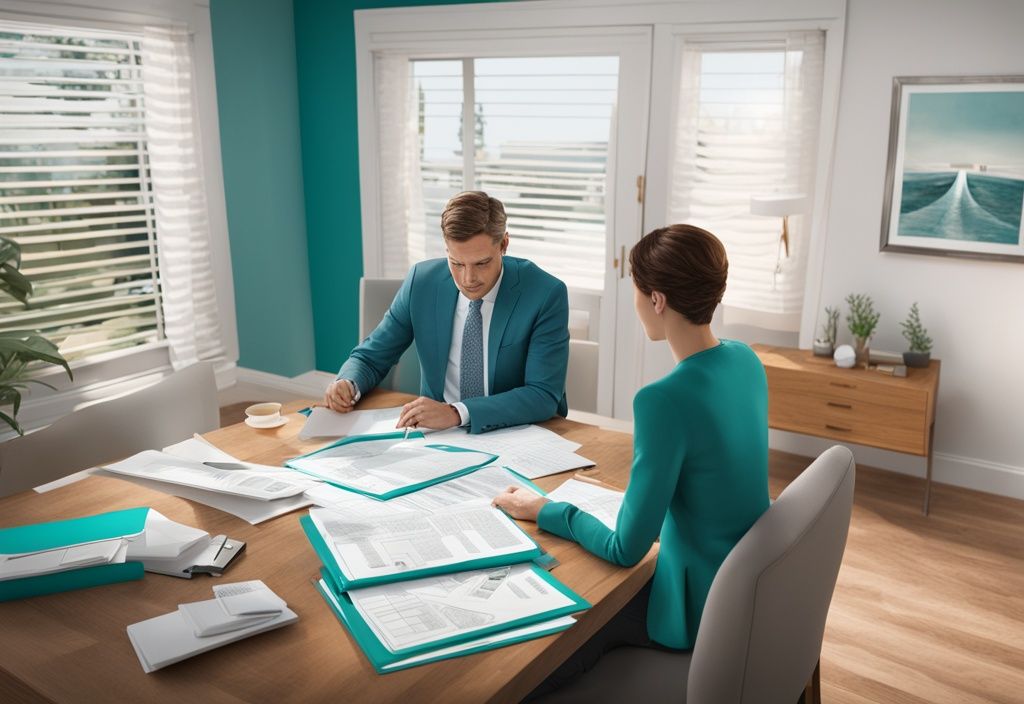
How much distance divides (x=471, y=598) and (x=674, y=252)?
2.25 ft

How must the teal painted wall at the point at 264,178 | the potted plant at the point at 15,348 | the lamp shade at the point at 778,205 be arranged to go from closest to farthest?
the potted plant at the point at 15,348 < the lamp shade at the point at 778,205 < the teal painted wall at the point at 264,178

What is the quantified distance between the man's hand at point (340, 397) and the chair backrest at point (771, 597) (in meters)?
1.25

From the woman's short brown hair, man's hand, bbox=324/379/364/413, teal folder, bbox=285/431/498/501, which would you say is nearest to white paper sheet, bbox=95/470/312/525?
teal folder, bbox=285/431/498/501

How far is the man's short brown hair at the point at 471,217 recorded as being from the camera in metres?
2.28

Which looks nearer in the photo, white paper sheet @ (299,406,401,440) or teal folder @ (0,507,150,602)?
teal folder @ (0,507,150,602)

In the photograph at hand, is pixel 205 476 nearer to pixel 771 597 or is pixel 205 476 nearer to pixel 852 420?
pixel 771 597

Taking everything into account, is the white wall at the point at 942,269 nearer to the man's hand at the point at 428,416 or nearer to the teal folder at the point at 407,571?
the man's hand at the point at 428,416

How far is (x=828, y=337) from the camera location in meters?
3.73

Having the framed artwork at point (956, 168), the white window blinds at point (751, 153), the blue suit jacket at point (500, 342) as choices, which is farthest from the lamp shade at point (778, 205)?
the blue suit jacket at point (500, 342)

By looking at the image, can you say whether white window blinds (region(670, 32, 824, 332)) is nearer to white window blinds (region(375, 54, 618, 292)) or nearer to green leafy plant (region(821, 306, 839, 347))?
green leafy plant (region(821, 306, 839, 347))

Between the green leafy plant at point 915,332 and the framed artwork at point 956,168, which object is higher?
the framed artwork at point 956,168

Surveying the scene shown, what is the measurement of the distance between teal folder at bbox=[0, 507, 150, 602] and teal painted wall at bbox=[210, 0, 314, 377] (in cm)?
313

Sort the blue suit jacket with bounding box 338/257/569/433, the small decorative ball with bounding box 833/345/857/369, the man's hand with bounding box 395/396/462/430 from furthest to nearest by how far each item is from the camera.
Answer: the small decorative ball with bounding box 833/345/857/369 → the blue suit jacket with bounding box 338/257/569/433 → the man's hand with bounding box 395/396/462/430

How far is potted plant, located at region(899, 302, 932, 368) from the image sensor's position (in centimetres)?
354
